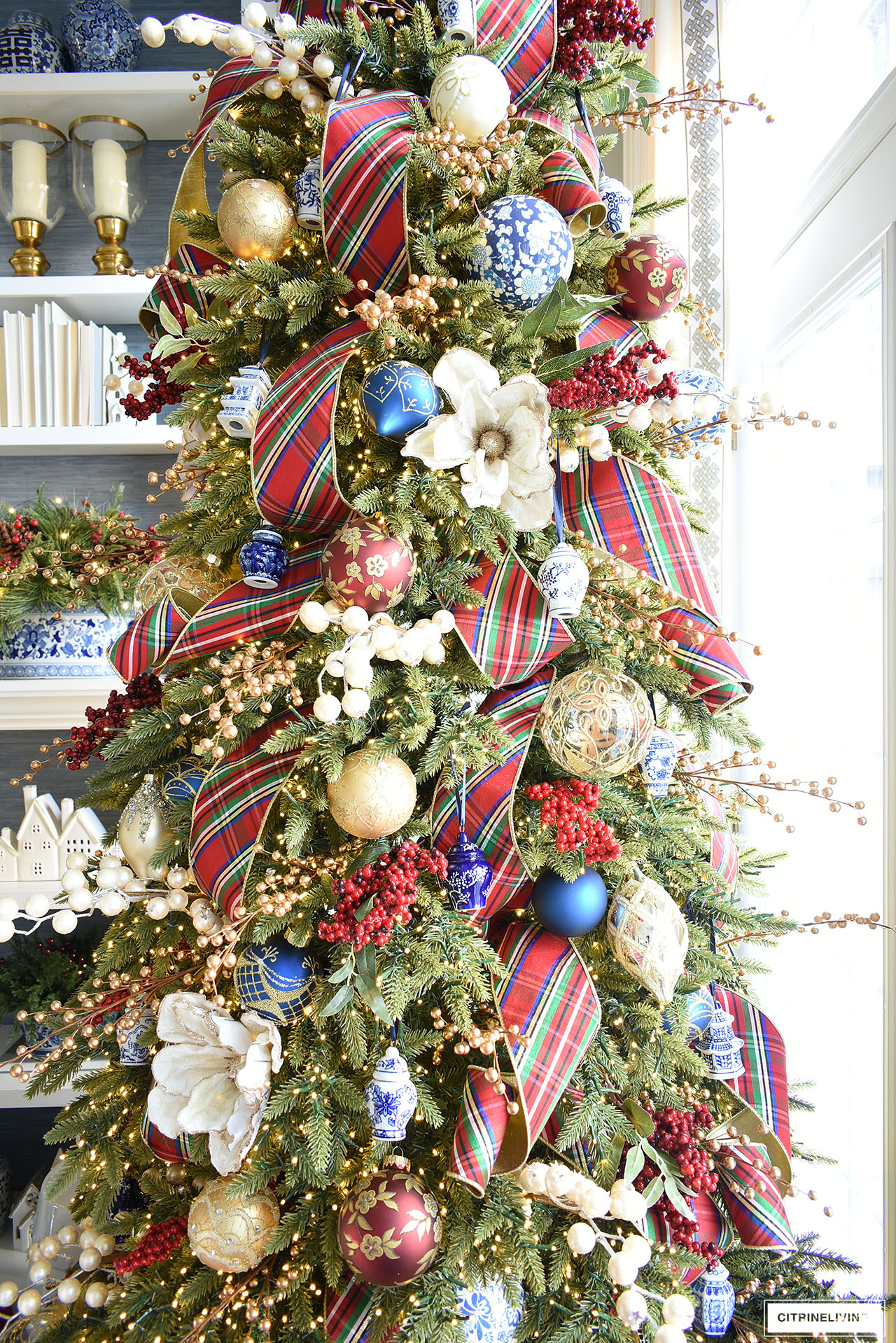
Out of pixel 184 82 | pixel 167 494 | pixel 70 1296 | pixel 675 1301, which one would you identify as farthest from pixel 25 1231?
pixel 184 82

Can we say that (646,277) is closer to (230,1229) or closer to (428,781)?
(428,781)

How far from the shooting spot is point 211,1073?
71 centimetres

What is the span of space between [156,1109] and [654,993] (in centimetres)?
46

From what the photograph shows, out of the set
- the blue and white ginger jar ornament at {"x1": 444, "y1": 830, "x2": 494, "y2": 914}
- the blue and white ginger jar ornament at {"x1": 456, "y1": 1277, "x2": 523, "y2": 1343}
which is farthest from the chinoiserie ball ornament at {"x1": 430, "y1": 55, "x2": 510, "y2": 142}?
the blue and white ginger jar ornament at {"x1": 456, "y1": 1277, "x2": 523, "y2": 1343}

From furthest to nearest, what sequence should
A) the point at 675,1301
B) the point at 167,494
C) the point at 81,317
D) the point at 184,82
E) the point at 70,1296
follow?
1. the point at 167,494
2. the point at 81,317
3. the point at 184,82
4. the point at 70,1296
5. the point at 675,1301

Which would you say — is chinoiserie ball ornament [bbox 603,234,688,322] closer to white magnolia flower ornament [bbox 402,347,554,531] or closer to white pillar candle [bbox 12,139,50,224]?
white magnolia flower ornament [bbox 402,347,554,531]

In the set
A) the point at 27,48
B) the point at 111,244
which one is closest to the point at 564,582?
the point at 111,244

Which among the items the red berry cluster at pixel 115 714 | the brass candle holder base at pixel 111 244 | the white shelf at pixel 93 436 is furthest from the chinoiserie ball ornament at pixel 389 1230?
the brass candle holder base at pixel 111 244

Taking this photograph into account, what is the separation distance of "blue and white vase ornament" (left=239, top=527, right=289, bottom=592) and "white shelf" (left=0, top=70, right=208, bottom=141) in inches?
51.0

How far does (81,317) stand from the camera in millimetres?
1766

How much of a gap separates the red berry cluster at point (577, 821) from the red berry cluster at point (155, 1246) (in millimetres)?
520

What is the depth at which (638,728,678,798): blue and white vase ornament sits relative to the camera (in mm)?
762

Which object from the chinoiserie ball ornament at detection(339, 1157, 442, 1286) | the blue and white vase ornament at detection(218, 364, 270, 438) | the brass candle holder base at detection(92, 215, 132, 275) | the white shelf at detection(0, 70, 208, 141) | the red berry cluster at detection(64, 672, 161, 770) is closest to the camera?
the chinoiserie ball ornament at detection(339, 1157, 442, 1286)

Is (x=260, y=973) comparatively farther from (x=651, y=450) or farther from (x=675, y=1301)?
(x=651, y=450)
